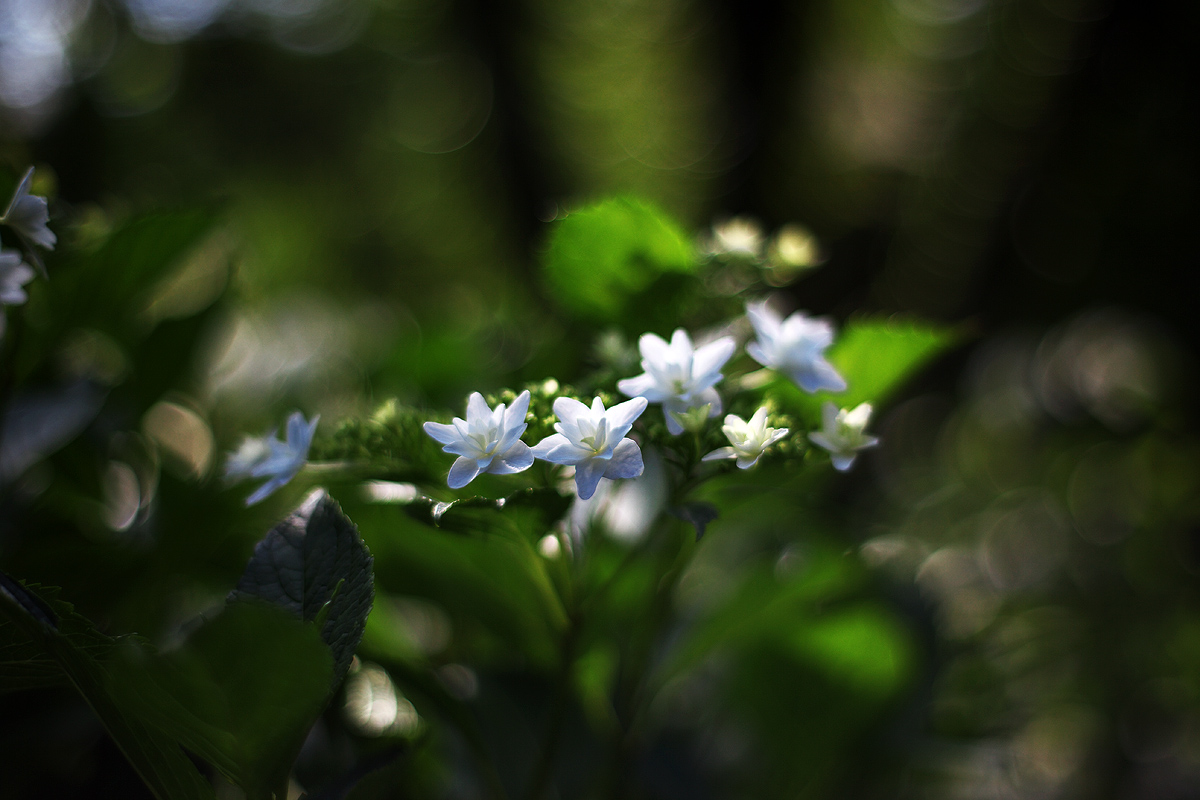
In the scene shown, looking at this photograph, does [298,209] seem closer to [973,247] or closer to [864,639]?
[973,247]

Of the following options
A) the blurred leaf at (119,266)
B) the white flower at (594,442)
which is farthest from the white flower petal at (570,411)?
the blurred leaf at (119,266)

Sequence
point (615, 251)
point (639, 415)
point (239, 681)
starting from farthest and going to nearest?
point (615, 251), point (639, 415), point (239, 681)

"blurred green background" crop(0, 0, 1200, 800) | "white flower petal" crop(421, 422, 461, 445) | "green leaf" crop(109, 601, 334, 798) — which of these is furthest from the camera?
"blurred green background" crop(0, 0, 1200, 800)

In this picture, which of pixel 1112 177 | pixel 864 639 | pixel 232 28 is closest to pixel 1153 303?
pixel 1112 177

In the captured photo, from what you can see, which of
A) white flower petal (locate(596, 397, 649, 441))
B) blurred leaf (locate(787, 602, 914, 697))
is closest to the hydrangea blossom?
white flower petal (locate(596, 397, 649, 441))

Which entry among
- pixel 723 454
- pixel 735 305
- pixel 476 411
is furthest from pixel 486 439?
pixel 735 305

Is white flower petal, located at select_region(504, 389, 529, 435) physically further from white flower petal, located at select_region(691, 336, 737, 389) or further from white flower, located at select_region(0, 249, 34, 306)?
white flower, located at select_region(0, 249, 34, 306)

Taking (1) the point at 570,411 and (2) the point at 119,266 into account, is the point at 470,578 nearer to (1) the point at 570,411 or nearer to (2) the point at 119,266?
(1) the point at 570,411
